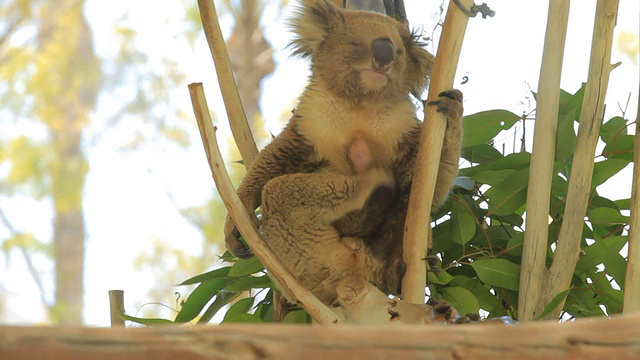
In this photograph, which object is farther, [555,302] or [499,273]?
[499,273]

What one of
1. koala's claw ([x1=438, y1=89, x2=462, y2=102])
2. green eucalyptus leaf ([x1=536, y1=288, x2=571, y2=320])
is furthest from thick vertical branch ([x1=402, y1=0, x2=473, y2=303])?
green eucalyptus leaf ([x1=536, y1=288, x2=571, y2=320])

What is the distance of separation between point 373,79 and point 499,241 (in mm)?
467

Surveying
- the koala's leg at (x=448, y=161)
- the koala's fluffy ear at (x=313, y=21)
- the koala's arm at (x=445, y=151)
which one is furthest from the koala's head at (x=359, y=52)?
the koala's leg at (x=448, y=161)

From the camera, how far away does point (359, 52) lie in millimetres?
1866

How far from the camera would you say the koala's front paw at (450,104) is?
1506mm

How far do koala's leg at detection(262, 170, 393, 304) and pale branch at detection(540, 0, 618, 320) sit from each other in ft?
1.39

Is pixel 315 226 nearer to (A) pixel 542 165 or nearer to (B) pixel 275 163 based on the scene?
(B) pixel 275 163

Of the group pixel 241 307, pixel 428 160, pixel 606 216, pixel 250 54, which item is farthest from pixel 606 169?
pixel 250 54

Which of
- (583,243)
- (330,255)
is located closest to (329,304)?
(330,255)

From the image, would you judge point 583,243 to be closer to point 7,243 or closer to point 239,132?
point 239,132

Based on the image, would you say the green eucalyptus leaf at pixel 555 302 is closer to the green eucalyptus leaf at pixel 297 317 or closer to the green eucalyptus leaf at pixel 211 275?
the green eucalyptus leaf at pixel 297 317

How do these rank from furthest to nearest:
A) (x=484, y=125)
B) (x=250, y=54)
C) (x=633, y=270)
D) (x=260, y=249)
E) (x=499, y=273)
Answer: (x=250, y=54) < (x=484, y=125) < (x=499, y=273) < (x=260, y=249) < (x=633, y=270)

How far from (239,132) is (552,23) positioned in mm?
696

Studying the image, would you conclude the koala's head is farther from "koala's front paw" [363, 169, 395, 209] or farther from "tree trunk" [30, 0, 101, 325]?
"tree trunk" [30, 0, 101, 325]
